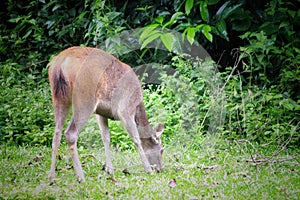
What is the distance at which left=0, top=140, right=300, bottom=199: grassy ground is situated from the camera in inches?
207

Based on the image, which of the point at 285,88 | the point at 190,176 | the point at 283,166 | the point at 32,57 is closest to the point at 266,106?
the point at 285,88

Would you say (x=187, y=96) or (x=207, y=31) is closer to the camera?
(x=207, y=31)

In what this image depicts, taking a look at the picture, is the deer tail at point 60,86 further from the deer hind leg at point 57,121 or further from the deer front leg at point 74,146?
the deer front leg at point 74,146

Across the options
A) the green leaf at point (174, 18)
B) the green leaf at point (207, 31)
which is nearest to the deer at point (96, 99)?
the green leaf at point (207, 31)


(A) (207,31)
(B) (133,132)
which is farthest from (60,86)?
(A) (207,31)

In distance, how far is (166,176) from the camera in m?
6.29

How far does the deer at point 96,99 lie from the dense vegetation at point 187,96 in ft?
0.98

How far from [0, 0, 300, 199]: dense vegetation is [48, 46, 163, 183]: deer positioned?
299 millimetres

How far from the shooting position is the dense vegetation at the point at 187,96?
20.0ft

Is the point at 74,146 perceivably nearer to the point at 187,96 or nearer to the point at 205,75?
the point at 187,96

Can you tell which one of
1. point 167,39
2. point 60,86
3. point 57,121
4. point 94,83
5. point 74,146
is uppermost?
point 60,86

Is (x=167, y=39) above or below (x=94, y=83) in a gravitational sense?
below

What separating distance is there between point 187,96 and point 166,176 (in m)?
2.67

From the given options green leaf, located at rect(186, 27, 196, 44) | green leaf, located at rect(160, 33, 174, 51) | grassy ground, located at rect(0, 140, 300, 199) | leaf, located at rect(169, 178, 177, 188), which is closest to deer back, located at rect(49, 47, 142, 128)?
grassy ground, located at rect(0, 140, 300, 199)
